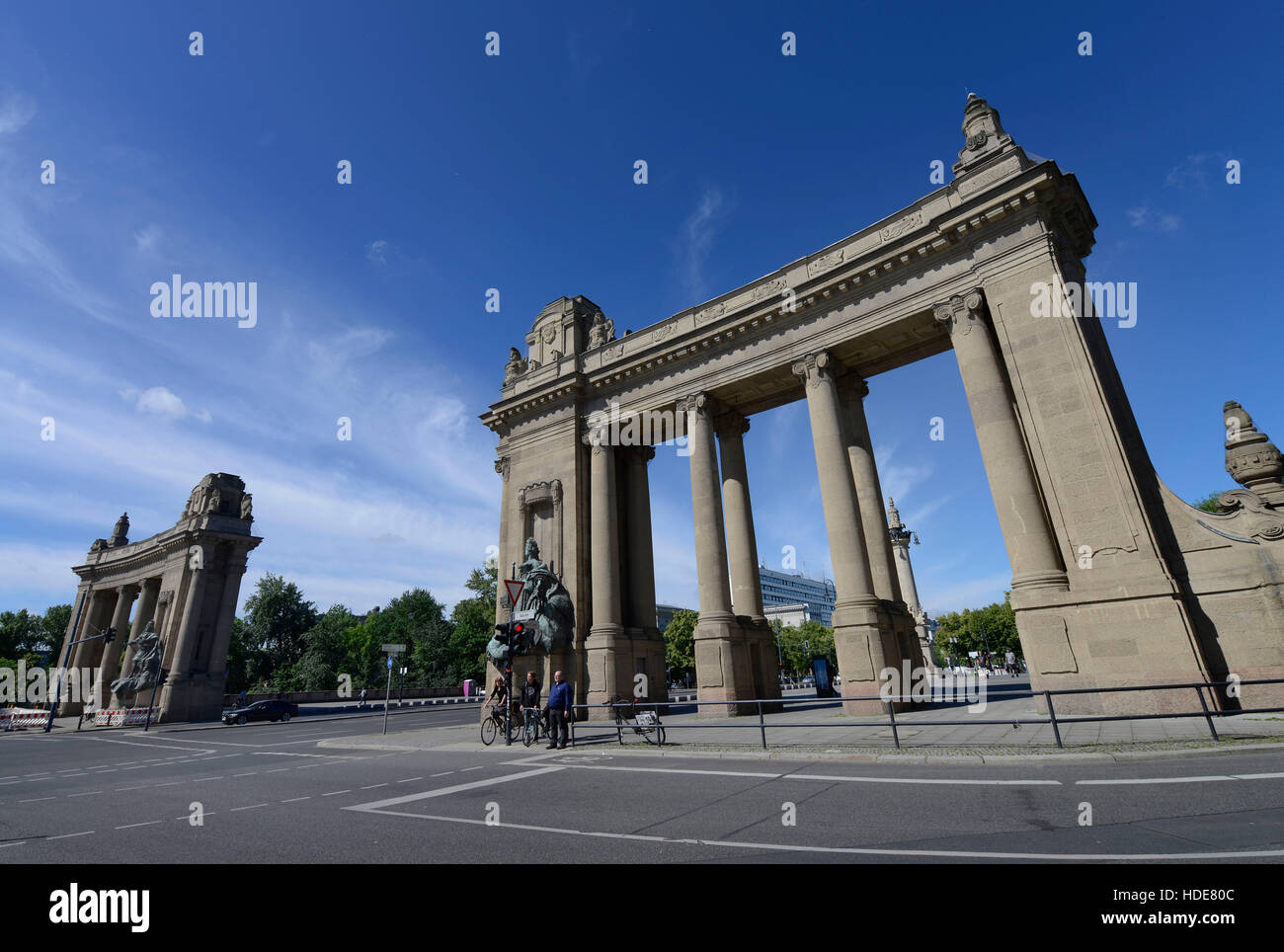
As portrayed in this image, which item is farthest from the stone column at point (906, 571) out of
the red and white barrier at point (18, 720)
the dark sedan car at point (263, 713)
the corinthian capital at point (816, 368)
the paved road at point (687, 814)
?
the red and white barrier at point (18, 720)

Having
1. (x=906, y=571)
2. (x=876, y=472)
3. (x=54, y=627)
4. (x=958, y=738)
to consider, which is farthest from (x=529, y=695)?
(x=54, y=627)

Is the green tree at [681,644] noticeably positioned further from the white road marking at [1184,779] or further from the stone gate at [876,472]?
the white road marking at [1184,779]

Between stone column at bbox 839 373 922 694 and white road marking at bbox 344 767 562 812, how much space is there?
1115cm

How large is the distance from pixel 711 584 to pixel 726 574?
31.0 inches

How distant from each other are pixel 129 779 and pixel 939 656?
93.7 m

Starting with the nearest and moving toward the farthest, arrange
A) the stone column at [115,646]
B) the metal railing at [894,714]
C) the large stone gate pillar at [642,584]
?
the metal railing at [894,714]
the large stone gate pillar at [642,584]
the stone column at [115,646]

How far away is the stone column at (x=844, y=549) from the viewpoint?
17.1 m

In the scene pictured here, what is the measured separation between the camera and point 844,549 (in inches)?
735

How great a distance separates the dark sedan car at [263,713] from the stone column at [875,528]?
38.8m

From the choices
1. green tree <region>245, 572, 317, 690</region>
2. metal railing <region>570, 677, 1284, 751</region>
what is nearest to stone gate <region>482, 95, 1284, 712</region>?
metal railing <region>570, 677, 1284, 751</region>

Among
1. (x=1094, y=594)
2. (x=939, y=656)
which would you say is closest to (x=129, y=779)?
(x=1094, y=594)

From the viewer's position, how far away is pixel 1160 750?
8.52m

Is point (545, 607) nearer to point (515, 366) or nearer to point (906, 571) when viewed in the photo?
point (515, 366)

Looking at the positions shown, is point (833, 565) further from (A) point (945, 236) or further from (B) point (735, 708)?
(A) point (945, 236)
